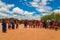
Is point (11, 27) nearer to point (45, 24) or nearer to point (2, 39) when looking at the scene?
point (45, 24)

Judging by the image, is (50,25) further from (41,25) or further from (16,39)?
(16,39)

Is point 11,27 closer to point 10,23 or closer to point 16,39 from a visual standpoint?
point 10,23

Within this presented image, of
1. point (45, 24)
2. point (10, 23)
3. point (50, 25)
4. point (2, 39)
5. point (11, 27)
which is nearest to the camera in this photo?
point (2, 39)

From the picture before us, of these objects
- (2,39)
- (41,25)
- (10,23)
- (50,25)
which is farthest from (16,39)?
(41,25)

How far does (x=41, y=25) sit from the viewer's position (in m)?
33.4

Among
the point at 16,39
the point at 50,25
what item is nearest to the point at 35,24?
the point at 50,25

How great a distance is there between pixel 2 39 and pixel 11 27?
13624 millimetres

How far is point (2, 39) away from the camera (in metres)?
14.1

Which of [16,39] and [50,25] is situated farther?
[50,25]

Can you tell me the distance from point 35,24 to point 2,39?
1991 cm

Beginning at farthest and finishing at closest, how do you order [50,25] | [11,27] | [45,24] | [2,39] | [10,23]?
[45,24]
[50,25]
[11,27]
[10,23]
[2,39]

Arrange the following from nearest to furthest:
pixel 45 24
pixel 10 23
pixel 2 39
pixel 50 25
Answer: pixel 2 39, pixel 10 23, pixel 50 25, pixel 45 24

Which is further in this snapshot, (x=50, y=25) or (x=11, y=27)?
(x=50, y=25)

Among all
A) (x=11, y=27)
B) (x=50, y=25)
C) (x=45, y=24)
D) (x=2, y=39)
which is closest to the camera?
(x=2, y=39)
